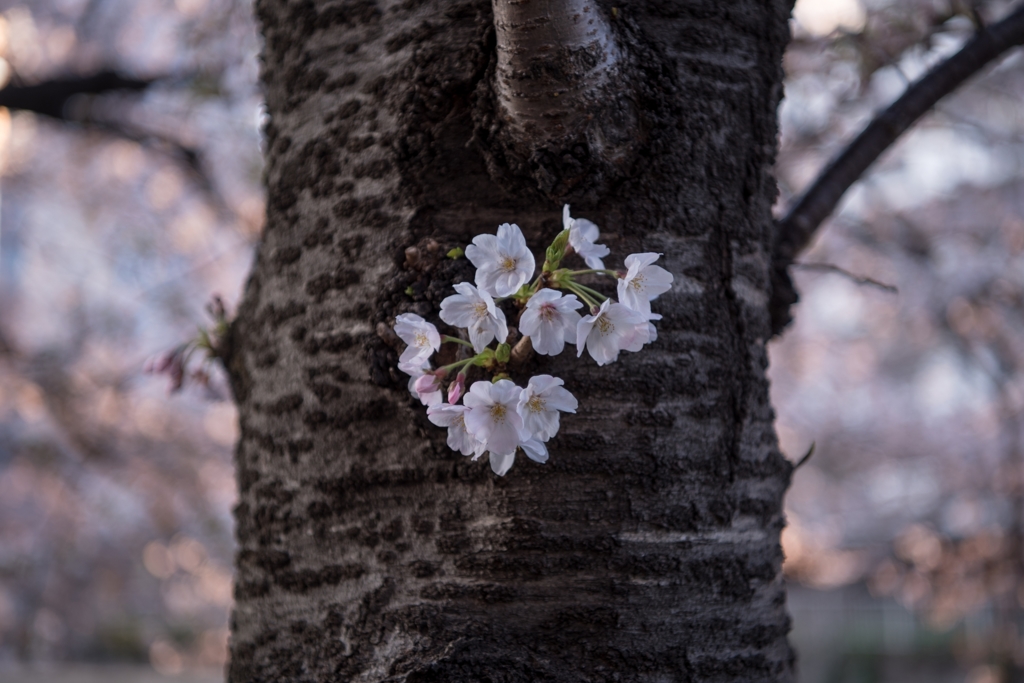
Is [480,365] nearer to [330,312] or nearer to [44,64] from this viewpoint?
[330,312]

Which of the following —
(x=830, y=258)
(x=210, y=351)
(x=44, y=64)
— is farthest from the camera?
(x=830, y=258)

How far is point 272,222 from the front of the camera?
124cm

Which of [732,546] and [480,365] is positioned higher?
[480,365]

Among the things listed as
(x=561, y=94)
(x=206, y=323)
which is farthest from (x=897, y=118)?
(x=206, y=323)

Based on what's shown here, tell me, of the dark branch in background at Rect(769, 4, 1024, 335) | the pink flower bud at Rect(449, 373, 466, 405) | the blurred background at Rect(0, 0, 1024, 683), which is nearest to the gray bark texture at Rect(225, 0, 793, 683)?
the pink flower bud at Rect(449, 373, 466, 405)

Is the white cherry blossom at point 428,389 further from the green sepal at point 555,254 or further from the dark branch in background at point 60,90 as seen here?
the dark branch in background at point 60,90

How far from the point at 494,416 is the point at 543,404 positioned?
0.06 meters

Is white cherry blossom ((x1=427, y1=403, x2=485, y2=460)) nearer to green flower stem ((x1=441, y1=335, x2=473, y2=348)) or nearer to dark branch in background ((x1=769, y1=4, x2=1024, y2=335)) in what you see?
green flower stem ((x1=441, y1=335, x2=473, y2=348))

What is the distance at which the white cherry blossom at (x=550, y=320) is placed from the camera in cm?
79

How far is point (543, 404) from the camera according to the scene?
833 mm

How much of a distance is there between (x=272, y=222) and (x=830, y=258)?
7438 mm

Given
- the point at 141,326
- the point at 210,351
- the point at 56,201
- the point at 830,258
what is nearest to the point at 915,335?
the point at 830,258

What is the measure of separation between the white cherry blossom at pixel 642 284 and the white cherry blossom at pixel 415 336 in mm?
243

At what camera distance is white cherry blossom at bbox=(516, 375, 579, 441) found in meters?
0.81
